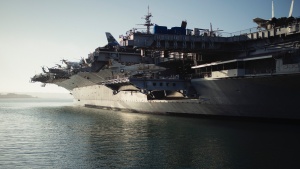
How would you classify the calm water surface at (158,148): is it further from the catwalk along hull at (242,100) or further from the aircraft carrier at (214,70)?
the aircraft carrier at (214,70)

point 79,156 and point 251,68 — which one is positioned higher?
point 251,68

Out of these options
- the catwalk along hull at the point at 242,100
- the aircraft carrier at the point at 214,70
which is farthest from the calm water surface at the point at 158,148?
the aircraft carrier at the point at 214,70

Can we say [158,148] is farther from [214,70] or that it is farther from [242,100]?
[214,70]

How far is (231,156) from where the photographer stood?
14867mm

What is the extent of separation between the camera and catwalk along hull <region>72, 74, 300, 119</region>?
24531 mm

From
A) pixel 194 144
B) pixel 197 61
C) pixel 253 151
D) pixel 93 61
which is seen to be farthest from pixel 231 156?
pixel 93 61

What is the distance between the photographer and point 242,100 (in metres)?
28.0

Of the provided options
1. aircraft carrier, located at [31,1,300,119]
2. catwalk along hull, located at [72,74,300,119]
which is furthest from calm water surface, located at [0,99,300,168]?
aircraft carrier, located at [31,1,300,119]

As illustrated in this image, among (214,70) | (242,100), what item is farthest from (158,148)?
(214,70)

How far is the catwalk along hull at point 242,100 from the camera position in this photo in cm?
2453

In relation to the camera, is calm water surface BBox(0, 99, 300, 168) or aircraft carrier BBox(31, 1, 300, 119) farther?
aircraft carrier BBox(31, 1, 300, 119)

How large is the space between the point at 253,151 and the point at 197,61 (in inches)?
881

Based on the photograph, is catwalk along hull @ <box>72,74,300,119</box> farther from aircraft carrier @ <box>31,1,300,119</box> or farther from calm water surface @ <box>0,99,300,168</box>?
calm water surface @ <box>0,99,300,168</box>

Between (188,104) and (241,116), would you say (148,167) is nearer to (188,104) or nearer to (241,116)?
(241,116)
